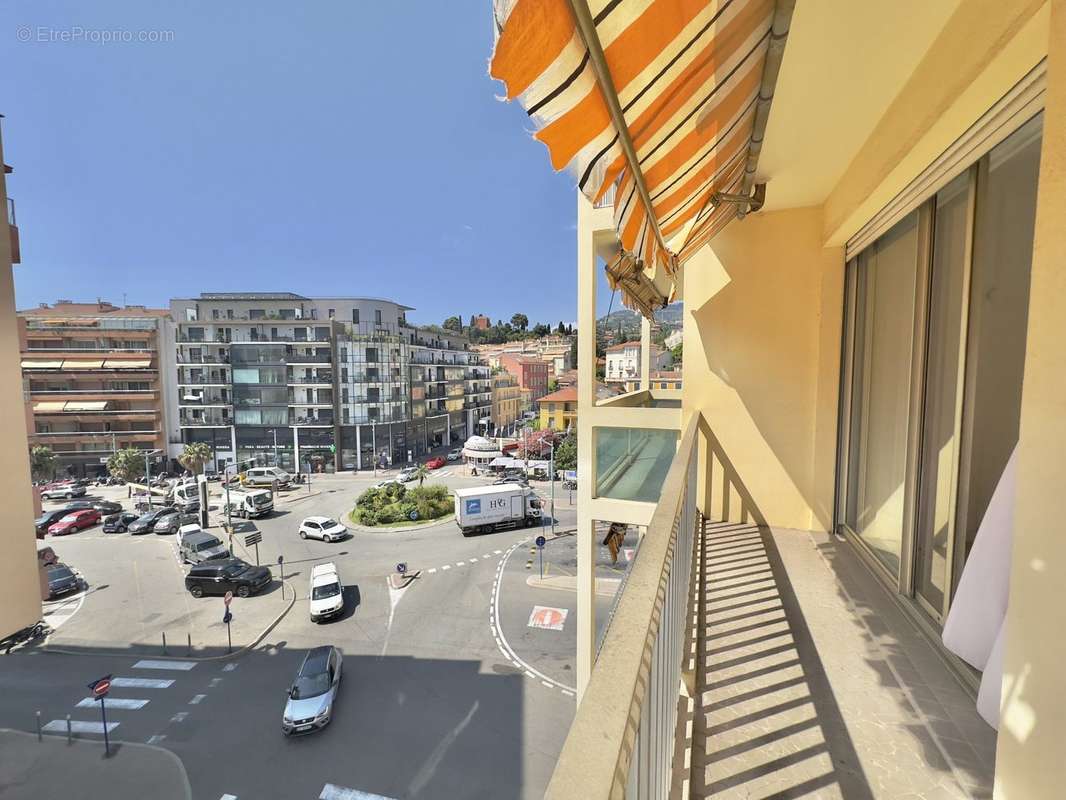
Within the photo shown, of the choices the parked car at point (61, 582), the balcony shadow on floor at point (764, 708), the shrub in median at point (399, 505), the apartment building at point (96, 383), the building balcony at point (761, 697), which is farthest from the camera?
the apartment building at point (96, 383)

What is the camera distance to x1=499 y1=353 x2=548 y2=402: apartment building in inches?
2343

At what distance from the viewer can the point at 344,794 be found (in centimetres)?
840

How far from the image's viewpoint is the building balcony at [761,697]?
0.76 meters

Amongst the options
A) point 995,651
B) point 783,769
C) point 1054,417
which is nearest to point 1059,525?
point 1054,417

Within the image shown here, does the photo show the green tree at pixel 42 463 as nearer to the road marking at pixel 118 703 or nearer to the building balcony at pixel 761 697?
the road marking at pixel 118 703

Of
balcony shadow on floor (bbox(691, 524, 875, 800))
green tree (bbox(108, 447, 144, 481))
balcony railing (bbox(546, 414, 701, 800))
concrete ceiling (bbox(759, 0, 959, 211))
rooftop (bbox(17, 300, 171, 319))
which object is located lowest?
green tree (bbox(108, 447, 144, 481))

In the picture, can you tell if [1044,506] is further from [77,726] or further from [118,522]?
[118,522]

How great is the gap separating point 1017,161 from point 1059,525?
5.20 feet

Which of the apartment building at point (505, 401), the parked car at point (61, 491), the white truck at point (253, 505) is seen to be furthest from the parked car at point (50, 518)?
the apartment building at point (505, 401)

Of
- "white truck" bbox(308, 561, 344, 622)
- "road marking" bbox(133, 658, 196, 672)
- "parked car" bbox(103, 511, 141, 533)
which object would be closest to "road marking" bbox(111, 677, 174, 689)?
"road marking" bbox(133, 658, 196, 672)

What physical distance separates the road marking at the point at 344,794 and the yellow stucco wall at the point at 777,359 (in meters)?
8.89

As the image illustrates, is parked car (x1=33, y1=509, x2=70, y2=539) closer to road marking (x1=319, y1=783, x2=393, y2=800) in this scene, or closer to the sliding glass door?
road marking (x1=319, y1=783, x2=393, y2=800)

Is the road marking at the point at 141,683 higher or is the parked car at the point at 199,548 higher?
the parked car at the point at 199,548

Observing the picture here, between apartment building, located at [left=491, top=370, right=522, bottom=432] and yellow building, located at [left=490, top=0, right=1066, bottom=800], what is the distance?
163 feet
